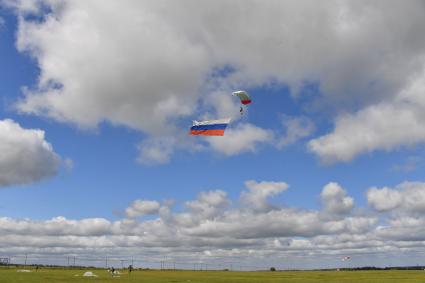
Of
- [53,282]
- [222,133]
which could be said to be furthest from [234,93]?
[53,282]

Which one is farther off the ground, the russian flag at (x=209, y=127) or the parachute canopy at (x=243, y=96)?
the parachute canopy at (x=243, y=96)

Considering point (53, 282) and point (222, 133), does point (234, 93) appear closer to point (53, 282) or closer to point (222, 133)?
point (222, 133)

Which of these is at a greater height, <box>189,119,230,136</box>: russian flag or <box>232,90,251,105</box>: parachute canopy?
<box>232,90,251,105</box>: parachute canopy

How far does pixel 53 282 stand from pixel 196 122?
127ft

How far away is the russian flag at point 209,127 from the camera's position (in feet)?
175

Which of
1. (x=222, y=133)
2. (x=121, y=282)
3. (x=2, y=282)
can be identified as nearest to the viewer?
(x=222, y=133)

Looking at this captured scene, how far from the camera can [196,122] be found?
5572 cm

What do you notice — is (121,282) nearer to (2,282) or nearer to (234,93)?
(2,282)

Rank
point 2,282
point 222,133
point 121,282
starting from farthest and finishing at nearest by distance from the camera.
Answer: point 121,282 → point 2,282 → point 222,133

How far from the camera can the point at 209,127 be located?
179 ft

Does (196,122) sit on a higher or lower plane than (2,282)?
higher

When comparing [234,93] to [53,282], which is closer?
[234,93]

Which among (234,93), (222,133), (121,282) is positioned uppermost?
(234,93)

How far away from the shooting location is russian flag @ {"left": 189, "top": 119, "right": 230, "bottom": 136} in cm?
5347
